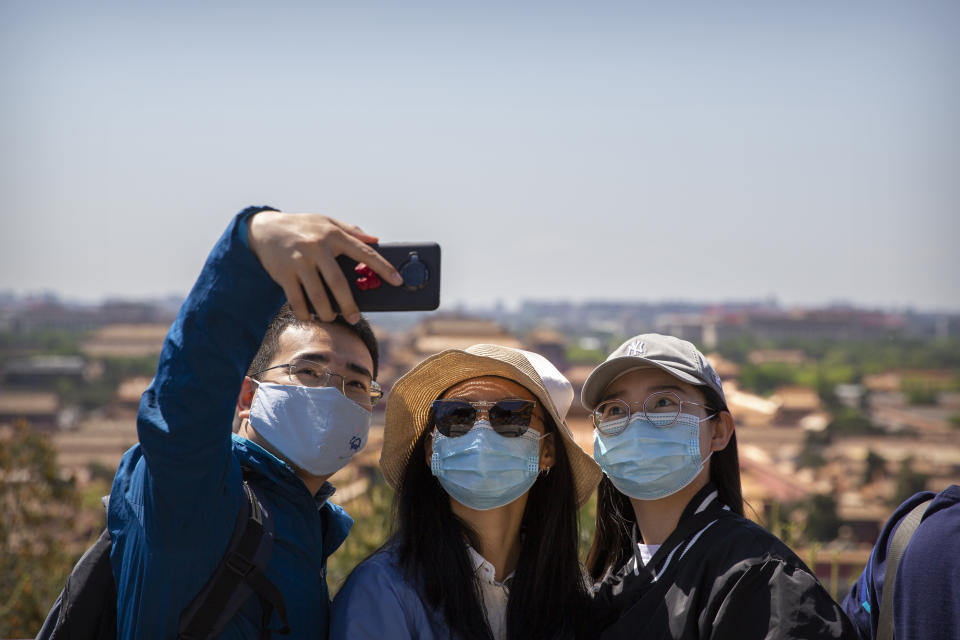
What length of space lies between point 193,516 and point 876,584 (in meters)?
1.59

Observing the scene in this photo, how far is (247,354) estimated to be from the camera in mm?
1728

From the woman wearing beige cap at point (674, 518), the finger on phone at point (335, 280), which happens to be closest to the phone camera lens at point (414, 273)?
the finger on phone at point (335, 280)

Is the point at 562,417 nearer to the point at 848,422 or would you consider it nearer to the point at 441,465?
the point at 441,465

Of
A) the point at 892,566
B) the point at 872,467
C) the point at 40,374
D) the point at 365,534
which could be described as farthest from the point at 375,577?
the point at 40,374

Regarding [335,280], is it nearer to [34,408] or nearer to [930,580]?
[930,580]

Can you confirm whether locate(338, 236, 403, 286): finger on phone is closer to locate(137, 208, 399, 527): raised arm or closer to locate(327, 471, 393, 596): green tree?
locate(137, 208, 399, 527): raised arm

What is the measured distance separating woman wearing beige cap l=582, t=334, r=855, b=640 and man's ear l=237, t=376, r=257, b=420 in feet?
3.13

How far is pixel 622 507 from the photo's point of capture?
111 inches

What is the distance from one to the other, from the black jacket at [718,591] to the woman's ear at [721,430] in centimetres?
18

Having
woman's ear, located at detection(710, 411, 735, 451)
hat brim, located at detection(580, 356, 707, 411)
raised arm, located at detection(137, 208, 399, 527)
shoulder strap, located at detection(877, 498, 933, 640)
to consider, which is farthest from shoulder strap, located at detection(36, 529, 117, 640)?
shoulder strap, located at detection(877, 498, 933, 640)

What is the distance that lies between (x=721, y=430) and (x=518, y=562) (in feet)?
2.29

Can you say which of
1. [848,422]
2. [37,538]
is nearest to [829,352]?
[848,422]

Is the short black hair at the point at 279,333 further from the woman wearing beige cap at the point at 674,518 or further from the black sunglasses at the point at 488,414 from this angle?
the woman wearing beige cap at the point at 674,518

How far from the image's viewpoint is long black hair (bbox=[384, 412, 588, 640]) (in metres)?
2.21
